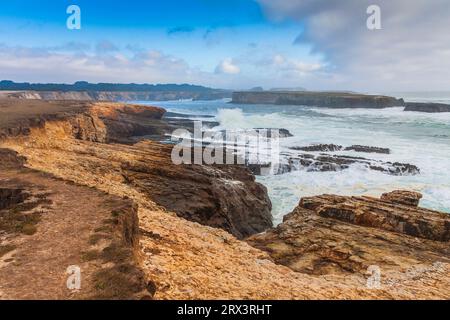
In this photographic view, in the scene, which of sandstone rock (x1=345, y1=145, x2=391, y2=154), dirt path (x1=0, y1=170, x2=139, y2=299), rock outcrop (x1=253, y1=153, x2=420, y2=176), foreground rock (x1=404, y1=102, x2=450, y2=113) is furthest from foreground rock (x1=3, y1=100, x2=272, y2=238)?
foreground rock (x1=404, y1=102, x2=450, y2=113)

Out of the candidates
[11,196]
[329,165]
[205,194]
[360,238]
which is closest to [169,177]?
[205,194]

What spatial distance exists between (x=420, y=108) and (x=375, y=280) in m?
136

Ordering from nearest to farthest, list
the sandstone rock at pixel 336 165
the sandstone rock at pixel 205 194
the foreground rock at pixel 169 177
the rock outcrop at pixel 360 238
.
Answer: the rock outcrop at pixel 360 238 → the sandstone rock at pixel 205 194 → the foreground rock at pixel 169 177 → the sandstone rock at pixel 336 165

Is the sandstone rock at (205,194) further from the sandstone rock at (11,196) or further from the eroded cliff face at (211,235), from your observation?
the sandstone rock at (11,196)

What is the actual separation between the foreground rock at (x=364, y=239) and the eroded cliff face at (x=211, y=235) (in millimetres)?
87

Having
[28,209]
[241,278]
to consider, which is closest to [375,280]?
[241,278]

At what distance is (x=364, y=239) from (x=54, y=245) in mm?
13349

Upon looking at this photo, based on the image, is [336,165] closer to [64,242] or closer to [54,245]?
[64,242]

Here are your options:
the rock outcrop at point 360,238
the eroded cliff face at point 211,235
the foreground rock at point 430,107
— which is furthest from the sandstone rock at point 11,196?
the foreground rock at point 430,107

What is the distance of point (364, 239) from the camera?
1692 centimetres

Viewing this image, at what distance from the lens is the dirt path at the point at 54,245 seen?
8.73 meters
